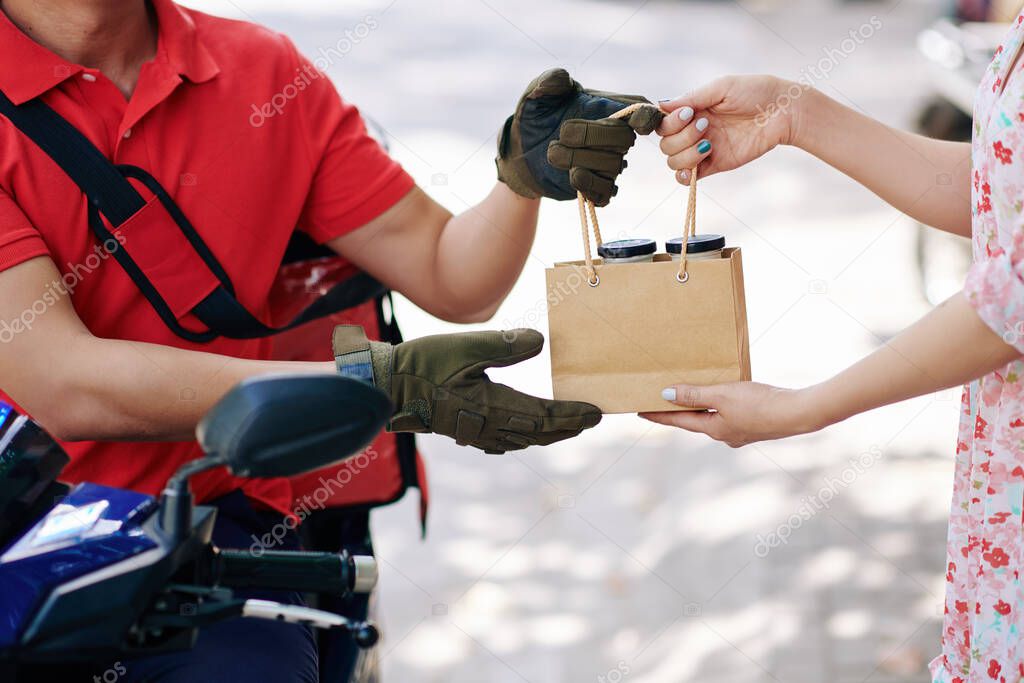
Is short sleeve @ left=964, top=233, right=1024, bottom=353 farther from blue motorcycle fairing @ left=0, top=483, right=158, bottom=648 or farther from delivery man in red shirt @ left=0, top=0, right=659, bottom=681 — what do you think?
blue motorcycle fairing @ left=0, top=483, right=158, bottom=648

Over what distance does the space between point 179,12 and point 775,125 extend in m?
1.02

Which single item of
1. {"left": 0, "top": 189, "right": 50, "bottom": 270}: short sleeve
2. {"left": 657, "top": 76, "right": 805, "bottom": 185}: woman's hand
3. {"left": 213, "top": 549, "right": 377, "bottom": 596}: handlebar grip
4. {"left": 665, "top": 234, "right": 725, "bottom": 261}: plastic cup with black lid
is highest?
{"left": 657, "top": 76, "right": 805, "bottom": 185}: woman's hand

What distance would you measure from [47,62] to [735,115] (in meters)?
1.06

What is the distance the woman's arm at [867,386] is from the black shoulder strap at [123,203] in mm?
663

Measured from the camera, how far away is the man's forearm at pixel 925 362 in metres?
1.34

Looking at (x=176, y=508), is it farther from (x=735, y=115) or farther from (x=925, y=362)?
(x=735, y=115)

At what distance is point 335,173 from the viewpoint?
2.01 meters

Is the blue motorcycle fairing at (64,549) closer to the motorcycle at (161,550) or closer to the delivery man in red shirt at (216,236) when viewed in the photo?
the motorcycle at (161,550)

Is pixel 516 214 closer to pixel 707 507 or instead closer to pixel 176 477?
pixel 176 477

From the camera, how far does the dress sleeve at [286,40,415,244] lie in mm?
1992

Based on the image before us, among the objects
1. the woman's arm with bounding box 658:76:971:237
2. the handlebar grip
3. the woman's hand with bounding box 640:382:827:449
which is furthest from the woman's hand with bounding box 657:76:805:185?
the handlebar grip

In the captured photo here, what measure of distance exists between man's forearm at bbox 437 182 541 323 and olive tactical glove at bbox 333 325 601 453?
42cm

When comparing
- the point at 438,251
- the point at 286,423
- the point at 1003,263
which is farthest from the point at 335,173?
the point at 1003,263

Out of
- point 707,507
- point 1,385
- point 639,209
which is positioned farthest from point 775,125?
point 639,209
